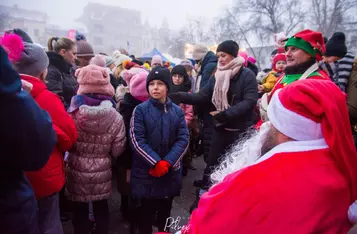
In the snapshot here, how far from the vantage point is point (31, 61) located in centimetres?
208

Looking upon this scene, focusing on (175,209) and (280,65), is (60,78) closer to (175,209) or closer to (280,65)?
(175,209)

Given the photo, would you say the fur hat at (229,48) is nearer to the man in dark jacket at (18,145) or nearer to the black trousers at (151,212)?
the black trousers at (151,212)

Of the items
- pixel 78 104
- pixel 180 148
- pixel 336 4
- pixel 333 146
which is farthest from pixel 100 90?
pixel 336 4

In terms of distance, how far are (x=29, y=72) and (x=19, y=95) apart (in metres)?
1.16

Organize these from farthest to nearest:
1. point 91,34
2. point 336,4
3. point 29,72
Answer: point 91,34, point 336,4, point 29,72

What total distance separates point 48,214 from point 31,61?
116 cm

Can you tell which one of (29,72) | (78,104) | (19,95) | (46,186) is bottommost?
(46,186)

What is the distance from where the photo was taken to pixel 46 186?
1993 millimetres

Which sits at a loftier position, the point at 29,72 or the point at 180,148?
the point at 29,72

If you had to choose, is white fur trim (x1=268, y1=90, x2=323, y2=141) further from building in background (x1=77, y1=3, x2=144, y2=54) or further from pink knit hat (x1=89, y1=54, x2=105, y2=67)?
building in background (x1=77, y1=3, x2=144, y2=54)

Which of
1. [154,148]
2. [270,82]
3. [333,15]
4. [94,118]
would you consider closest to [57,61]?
[94,118]

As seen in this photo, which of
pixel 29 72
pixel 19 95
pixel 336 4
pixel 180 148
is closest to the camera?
pixel 19 95

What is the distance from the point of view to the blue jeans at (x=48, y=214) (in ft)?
6.68

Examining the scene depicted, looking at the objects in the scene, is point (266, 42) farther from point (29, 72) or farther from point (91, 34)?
point (91, 34)
